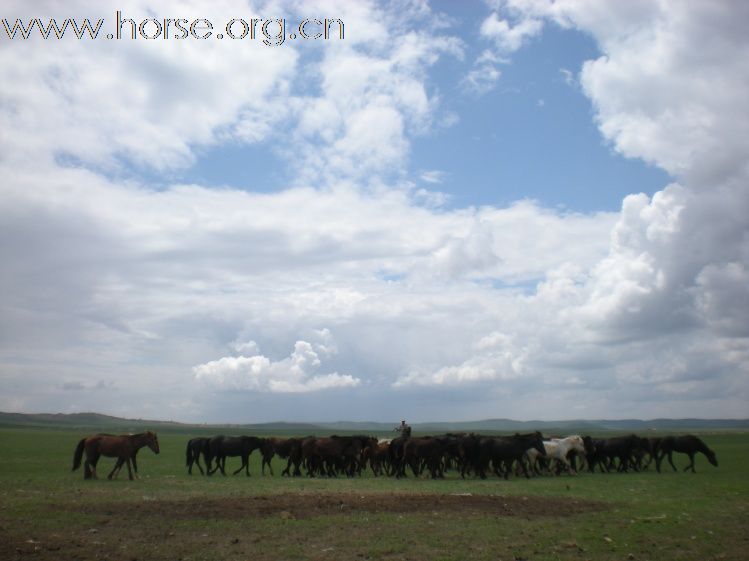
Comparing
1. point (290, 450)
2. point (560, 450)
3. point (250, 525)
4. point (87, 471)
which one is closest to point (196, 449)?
point (290, 450)

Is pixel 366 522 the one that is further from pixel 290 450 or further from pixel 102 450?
pixel 290 450

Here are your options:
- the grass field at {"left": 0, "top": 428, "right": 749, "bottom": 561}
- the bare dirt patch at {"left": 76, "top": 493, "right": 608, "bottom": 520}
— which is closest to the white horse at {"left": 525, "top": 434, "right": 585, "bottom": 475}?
the grass field at {"left": 0, "top": 428, "right": 749, "bottom": 561}

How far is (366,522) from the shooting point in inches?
531

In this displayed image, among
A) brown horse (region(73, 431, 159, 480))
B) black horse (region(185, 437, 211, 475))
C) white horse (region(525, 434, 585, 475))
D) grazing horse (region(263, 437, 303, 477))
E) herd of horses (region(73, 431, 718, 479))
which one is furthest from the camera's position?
grazing horse (region(263, 437, 303, 477))

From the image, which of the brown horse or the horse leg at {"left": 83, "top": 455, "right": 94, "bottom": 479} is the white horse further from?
the horse leg at {"left": 83, "top": 455, "right": 94, "bottom": 479}

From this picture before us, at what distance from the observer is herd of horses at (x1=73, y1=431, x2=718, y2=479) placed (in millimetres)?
25469

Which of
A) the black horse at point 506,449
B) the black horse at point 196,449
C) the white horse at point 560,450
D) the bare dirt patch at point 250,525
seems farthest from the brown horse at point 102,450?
the white horse at point 560,450

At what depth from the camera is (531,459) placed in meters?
26.8

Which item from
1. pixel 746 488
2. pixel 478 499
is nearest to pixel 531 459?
pixel 746 488

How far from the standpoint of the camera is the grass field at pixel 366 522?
1078cm

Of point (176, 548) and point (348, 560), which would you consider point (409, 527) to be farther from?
point (176, 548)

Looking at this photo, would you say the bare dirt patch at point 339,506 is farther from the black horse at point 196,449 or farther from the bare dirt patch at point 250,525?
the black horse at point 196,449

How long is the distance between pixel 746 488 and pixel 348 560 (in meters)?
16.0

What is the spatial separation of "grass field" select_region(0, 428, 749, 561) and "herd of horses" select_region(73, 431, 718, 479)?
4.15 metres
